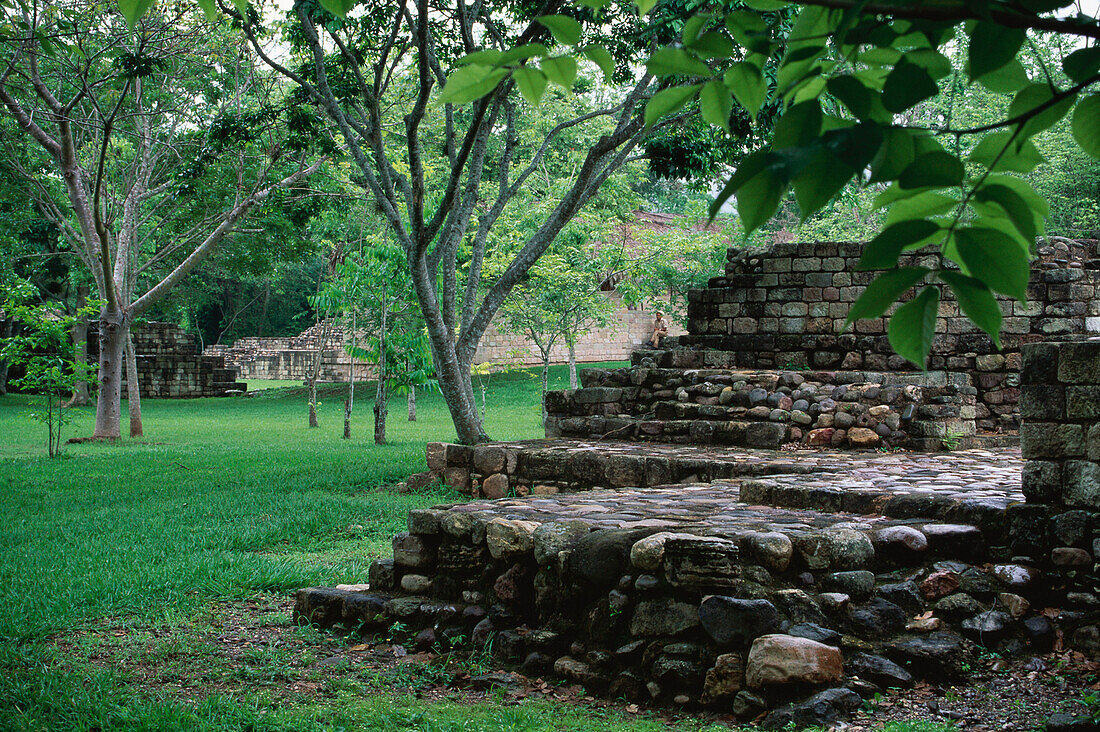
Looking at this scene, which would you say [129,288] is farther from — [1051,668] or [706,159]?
[1051,668]

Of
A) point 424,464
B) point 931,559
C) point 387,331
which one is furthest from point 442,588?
point 387,331

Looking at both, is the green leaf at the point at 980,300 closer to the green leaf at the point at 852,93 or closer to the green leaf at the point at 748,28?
the green leaf at the point at 852,93

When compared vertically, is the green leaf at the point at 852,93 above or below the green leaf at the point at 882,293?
above

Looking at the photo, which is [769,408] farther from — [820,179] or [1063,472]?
[820,179]

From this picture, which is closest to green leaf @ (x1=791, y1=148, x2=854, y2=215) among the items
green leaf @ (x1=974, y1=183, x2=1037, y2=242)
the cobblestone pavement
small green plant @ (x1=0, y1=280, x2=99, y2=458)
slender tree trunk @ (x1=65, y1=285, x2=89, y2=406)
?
green leaf @ (x1=974, y1=183, x2=1037, y2=242)

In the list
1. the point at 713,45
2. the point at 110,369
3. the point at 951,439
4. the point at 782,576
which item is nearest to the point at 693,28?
the point at 713,45

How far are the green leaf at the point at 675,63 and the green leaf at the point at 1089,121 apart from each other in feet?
1.50

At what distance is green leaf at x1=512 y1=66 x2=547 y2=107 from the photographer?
102 cm

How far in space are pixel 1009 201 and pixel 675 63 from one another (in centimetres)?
40

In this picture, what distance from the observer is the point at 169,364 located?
26.1 metres

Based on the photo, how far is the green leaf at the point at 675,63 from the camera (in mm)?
974

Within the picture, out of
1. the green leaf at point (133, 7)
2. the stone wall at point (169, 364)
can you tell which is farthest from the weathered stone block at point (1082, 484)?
the stone wall at point (169, 364)

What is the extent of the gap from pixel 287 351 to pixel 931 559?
30.9m

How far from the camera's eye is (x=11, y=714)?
3.01 m
